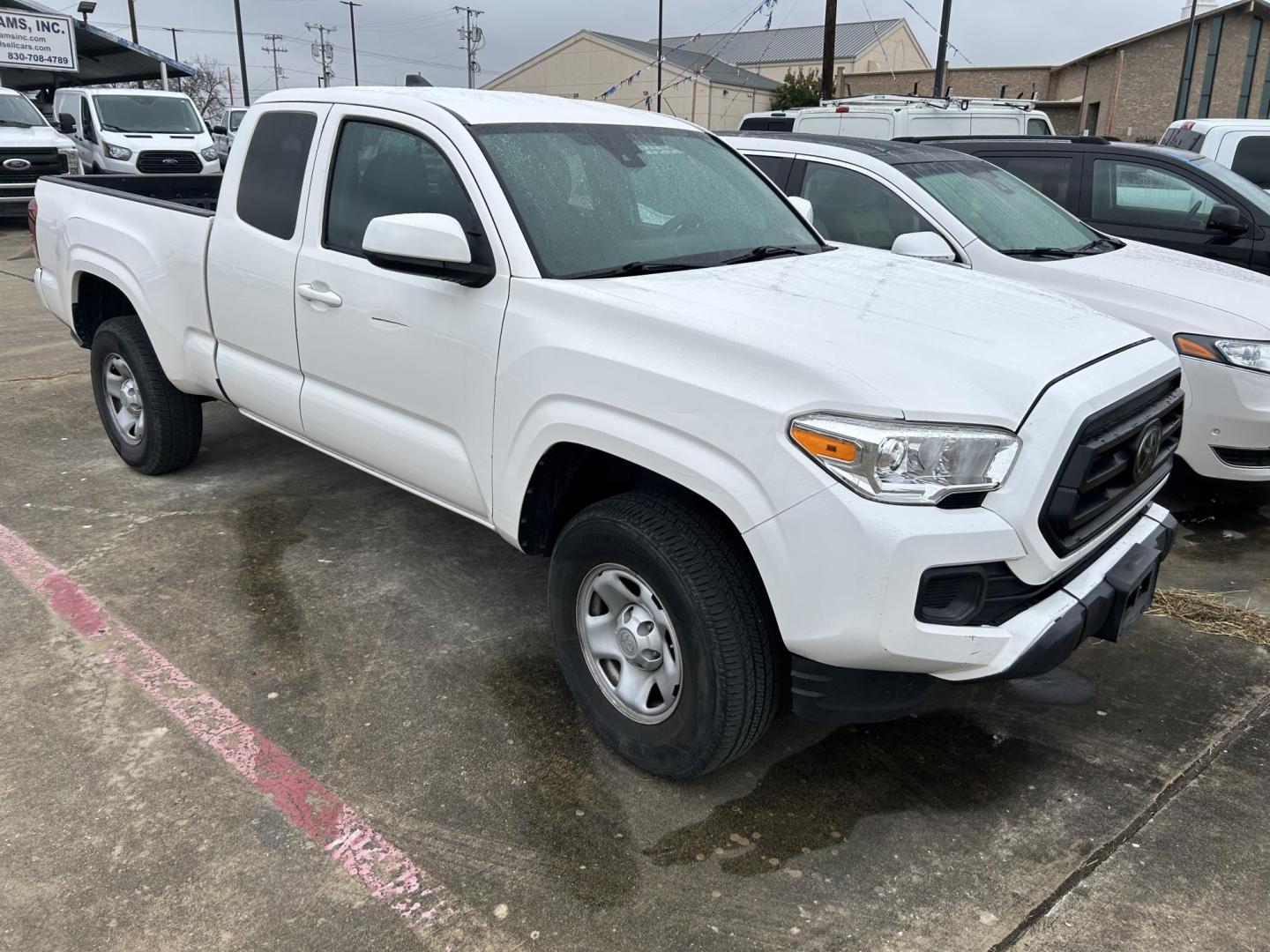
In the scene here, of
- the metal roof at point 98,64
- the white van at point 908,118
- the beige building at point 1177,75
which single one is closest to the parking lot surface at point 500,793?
the white van at point 908,118

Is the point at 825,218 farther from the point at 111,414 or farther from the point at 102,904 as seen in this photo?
the point at 102,904

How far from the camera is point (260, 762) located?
2953mm

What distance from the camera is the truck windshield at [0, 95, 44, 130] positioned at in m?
16.0

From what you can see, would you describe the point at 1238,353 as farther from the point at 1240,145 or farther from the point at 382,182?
the point at 1240,145

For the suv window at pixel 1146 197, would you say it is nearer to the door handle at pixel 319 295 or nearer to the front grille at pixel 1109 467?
the front grille at pixel 1109 467

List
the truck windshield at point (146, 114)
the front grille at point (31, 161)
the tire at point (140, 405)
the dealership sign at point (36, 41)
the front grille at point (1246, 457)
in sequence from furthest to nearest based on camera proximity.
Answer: the dealership sign at point (36, 41) < the truck windshield at point (146, 114) < the front grille at point (31, 161) < the tire at point (140, 405) < the front grille at point (1246, 457)

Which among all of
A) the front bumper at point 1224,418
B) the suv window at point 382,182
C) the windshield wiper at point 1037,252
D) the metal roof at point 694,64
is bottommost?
the front bumper at point 1224,418

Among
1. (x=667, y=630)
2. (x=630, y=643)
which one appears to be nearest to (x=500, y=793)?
(x=630, y=643)

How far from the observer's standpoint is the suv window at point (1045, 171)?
701cm

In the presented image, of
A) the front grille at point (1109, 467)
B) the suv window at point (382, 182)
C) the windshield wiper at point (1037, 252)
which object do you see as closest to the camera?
the front grille at point (1109, 467)

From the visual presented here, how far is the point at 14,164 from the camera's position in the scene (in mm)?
15188

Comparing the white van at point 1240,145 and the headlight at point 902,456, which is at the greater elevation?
the white van at point 1240,145

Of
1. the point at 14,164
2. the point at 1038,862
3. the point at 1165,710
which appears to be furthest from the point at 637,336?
the point at 14,164

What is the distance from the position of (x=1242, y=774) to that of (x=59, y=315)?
5874 mm
